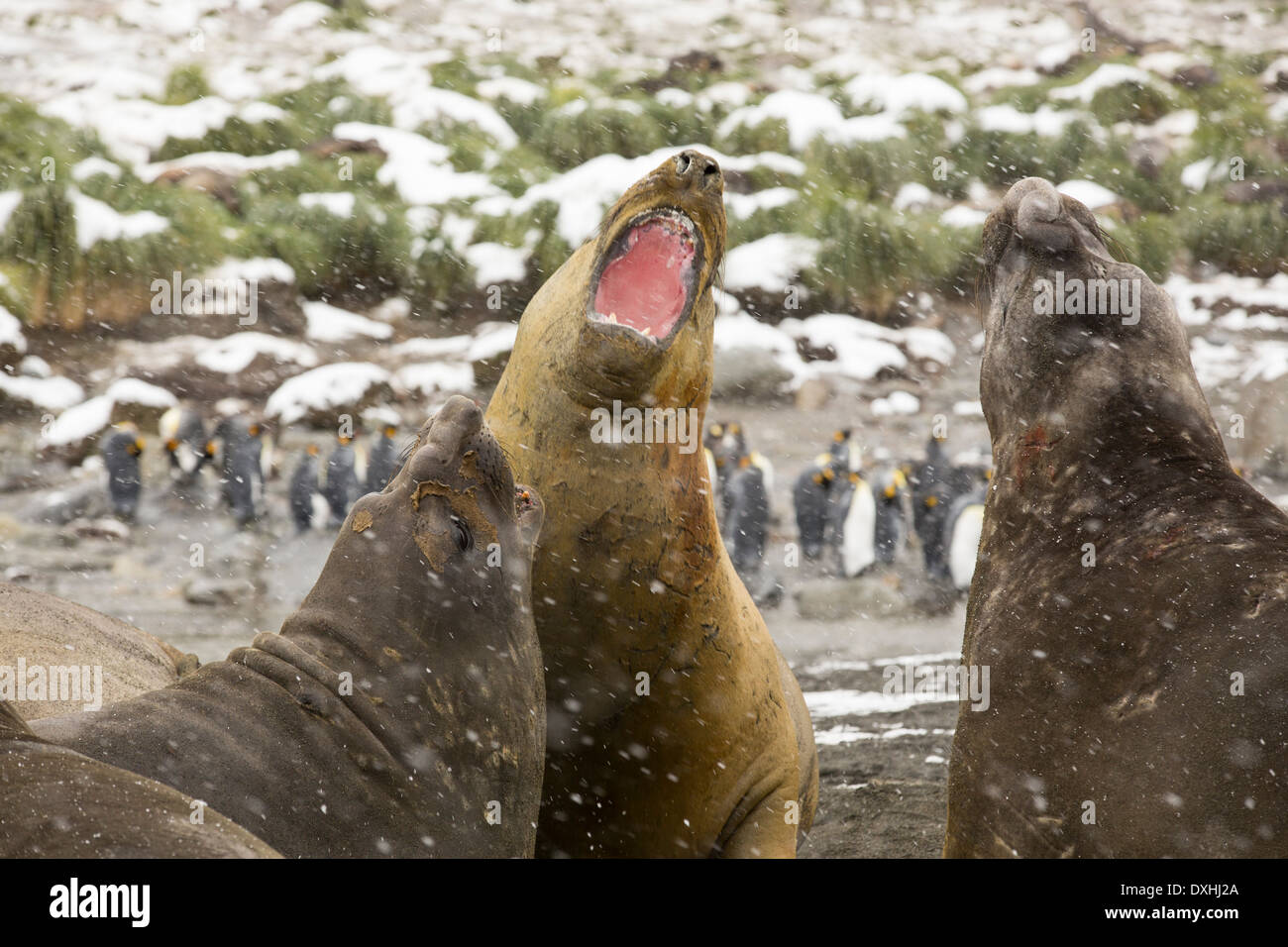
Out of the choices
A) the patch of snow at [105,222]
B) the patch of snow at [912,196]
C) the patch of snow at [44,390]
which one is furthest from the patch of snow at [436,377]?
the patch of snow at [912,196]

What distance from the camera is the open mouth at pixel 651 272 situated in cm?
338

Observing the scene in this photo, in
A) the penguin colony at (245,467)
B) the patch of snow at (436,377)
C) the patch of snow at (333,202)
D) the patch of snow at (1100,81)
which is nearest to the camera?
the penguin colony at (245,467)

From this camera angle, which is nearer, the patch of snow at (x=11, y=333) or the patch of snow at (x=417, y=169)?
the patch of snow at (x=11, y=333)

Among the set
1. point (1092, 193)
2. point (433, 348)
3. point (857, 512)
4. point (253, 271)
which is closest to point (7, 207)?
point (253, 271)

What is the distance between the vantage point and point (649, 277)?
3445 millimetres

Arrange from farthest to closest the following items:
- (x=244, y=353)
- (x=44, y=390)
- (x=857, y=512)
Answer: (x=244, y=353) → (x=44, y=390) → (x=857, y=512)

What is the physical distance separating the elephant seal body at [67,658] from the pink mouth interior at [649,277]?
1.41m

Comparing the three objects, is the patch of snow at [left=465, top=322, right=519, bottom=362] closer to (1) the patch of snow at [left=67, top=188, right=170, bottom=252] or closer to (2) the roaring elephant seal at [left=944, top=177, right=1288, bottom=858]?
(1) the patch of snow at [left=67, top=188, right=170, bottom=252]

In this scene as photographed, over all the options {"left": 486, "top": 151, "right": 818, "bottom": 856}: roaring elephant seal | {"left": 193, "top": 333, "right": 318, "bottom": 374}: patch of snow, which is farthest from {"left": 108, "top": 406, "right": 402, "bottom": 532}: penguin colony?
{"left": 486, "top": 151, "right": 818, "bottom": 856}: roaring elephant seal

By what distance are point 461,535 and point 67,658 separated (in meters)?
1.62

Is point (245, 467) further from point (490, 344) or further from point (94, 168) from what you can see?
point (94, 168)

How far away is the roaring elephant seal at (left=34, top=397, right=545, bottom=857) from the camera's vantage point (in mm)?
2197

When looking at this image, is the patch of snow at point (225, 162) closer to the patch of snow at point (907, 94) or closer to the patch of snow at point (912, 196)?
the patch of snow at point (912, 196)
